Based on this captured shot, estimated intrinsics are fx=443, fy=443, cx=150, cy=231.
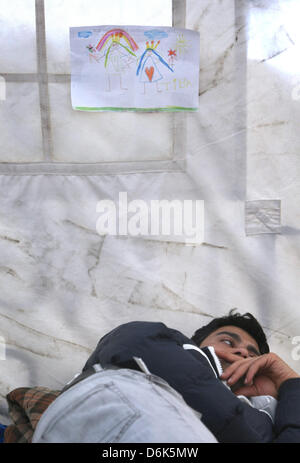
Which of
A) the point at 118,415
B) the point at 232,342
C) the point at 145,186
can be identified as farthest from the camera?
the point at 145,186

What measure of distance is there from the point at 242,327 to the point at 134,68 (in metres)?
0.80

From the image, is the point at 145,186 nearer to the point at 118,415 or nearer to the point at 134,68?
the point at 134,68

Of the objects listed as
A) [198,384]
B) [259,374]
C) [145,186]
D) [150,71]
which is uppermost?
[150,71]

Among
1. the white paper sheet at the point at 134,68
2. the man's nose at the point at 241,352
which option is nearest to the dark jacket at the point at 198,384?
the man's nose at the point at 241,352

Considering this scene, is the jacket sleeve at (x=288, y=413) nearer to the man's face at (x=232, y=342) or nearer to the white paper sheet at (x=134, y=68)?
the man's face at (x=232, y=342)

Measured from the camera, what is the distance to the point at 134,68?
1.27 m

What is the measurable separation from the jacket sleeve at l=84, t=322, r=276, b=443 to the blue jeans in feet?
0.32

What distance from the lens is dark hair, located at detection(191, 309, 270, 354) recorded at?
1259mm

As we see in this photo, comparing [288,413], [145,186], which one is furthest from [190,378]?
[145,186]

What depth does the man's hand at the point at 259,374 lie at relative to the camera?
100 cm

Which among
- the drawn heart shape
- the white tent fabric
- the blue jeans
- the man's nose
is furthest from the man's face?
the drawn heart shape

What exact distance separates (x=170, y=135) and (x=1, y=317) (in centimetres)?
75

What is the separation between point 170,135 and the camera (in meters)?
1.31

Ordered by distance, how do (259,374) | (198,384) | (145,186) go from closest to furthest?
(198,384) → (259,374) → (145,186)
